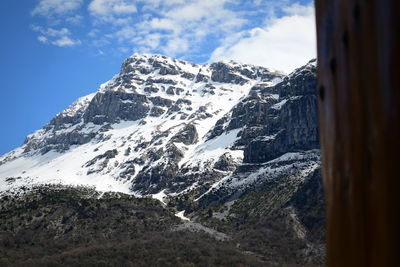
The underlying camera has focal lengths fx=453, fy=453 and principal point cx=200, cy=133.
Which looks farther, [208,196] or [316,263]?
[208,196]

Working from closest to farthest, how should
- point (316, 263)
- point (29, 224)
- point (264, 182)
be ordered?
1. point (316, 263)
2. point (29, 224)
3. point (264, 182)

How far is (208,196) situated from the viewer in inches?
7672

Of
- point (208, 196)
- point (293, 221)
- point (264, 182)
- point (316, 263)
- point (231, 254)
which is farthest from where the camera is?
point (208, 196)

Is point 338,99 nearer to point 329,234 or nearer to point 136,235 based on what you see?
point 329,234

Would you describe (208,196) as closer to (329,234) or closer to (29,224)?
(29,224)

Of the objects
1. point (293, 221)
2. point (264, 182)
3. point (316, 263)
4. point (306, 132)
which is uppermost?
point (306, 132)

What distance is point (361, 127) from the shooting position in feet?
4.72

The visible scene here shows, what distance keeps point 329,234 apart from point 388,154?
0.57 meters

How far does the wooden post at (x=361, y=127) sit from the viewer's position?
4.19 feet

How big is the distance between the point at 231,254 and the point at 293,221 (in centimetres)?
3094

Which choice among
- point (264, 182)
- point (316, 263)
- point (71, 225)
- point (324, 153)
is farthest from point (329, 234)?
point (264, 182)

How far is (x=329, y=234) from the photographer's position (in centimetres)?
176

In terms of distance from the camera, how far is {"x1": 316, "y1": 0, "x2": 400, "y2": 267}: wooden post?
128cm

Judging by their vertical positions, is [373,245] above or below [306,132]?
below
